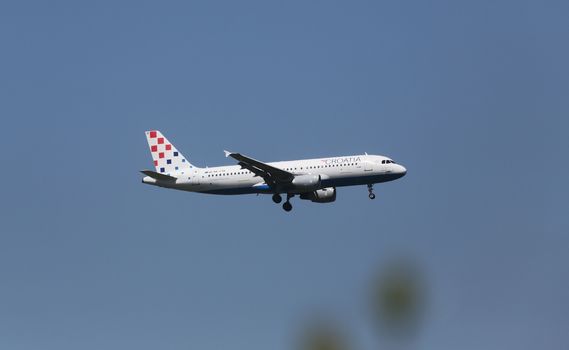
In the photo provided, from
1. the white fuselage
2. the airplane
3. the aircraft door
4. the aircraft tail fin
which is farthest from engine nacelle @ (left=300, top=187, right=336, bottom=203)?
the aircraft tail fin

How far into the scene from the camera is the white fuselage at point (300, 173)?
262ft

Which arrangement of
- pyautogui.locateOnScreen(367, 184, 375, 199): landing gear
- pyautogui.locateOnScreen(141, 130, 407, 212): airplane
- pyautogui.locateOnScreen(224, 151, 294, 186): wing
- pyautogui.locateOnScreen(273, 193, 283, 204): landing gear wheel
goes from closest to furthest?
pyautogui.locateOnScreen(224, 151, 294, 186): wing → pyautogui.locateOnScreen(141, 130, 407, 212): airplane → pyautogui.locateOnScreen(367, 184, 375, 199): landing gear → pyautogui.locateOnScreen(273, 193, 283, 204): landing gear wheel

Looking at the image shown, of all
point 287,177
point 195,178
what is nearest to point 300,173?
point 287,177

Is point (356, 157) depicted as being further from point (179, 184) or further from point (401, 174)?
point (179, 184)

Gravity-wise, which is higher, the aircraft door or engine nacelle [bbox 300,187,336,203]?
the aircraft door

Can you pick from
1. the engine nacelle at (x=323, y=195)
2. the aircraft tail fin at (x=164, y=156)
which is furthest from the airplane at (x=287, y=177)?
the aircraft tail fin at (x=164, y=156)

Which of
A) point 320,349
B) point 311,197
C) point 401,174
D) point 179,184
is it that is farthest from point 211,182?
point 320,349

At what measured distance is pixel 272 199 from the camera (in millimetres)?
83250

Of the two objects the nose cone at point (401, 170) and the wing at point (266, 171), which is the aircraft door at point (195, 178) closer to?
the wing at point (266, 171)

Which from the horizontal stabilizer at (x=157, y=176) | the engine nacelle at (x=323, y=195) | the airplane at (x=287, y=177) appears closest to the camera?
the airplane at (x=287, y=177)

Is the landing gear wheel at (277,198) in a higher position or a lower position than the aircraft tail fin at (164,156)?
lower

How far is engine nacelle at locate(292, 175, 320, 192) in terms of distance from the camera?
7900 centimetres

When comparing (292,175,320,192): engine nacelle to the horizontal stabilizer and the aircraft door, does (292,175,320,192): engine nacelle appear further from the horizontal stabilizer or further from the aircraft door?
the horizontal stabilizer

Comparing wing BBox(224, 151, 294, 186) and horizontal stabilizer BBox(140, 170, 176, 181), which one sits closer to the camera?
wing BBox(224, 151, 294, 186)
